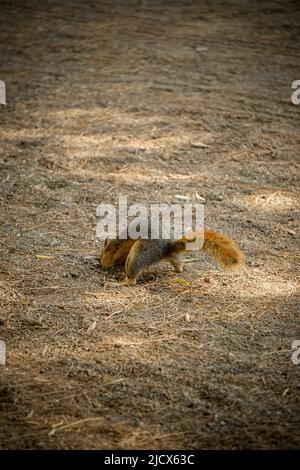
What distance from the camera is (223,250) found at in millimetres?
2922

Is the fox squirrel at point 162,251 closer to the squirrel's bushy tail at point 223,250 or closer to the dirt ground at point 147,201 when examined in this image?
the squirrel's bushy tail at point 223,250

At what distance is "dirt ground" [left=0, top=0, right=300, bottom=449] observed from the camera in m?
2.18

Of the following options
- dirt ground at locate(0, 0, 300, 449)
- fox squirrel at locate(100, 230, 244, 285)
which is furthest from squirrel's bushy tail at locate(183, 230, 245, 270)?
dirt ground at locate(0, 0, 300, 449)

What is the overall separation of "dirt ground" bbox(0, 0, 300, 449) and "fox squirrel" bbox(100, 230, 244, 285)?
12 centimetres

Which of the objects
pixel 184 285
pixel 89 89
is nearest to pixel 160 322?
pixel 184 285

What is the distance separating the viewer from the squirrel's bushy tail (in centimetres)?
288

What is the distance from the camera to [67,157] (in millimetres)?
4574

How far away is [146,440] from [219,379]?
1.52 feet

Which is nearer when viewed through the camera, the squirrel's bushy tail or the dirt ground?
the dirt ground

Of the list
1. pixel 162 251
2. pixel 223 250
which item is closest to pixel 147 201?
pixel 162 251

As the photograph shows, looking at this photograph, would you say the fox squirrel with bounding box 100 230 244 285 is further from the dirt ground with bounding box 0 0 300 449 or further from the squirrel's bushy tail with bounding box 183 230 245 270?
the dirt ground with bounding box 0 0 300 449

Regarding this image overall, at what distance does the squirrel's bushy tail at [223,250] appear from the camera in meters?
2.88

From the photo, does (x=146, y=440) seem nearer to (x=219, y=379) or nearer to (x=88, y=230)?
(x=219, y=379)

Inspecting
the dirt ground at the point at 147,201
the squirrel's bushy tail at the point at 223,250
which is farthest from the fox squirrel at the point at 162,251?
the dirt ground at the point at 147,201
